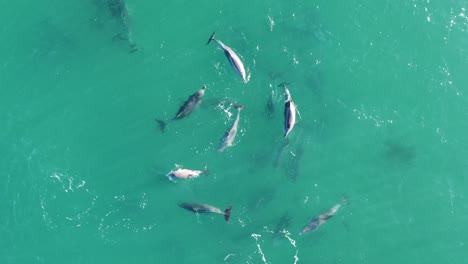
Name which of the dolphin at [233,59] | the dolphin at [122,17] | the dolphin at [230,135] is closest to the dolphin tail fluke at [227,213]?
the dolphin at [230,135]

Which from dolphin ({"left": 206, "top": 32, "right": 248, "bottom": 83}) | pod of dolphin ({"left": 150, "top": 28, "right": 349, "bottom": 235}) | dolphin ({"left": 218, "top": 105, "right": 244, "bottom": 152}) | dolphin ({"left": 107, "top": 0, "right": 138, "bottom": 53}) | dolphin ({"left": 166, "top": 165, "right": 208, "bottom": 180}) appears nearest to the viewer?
dolphin ({"left": 206, "top": 32, "right": 248, "bottom": 83})

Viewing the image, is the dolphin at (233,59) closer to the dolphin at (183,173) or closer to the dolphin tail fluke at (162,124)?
the dolphin tail fluke at (162,124)

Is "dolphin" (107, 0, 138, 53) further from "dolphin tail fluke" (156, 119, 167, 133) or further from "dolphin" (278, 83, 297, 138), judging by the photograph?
"dolphin" (278, 83, 297, 138)

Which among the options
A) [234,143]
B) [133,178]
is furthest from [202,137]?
[133,178]

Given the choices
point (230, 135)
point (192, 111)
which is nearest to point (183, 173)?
point (230, 135)

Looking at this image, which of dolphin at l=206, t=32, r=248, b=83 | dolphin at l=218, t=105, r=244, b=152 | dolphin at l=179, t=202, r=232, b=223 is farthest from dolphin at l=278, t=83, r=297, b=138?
dolphin at l=179, t=202, r=232, b=223

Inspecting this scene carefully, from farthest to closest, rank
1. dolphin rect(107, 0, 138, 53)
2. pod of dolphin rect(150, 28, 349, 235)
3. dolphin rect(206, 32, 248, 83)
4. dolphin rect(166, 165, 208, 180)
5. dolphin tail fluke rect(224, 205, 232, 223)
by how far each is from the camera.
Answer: dolphin tail fluke rect(224, 205, 232, 223)
dolphin rect(107, 0, 138, 53)
dolphin rect(166, 165, 208, 180)
pod of dolphin rect(150, 28, 349, 235)
dolphin rect(206, 32, 248, 83)
